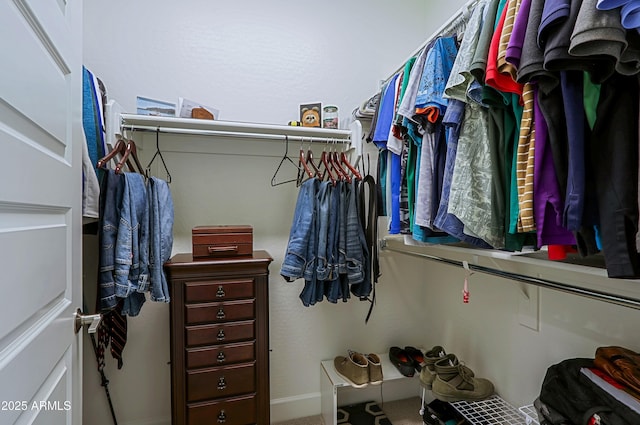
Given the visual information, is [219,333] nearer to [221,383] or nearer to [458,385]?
[221,383]

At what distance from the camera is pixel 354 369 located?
5.42ft

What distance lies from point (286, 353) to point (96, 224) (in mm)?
1235

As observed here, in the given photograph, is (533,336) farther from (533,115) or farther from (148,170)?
(148,170)

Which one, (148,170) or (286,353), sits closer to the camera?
(148,170)

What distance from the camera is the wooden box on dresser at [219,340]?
1.35 m

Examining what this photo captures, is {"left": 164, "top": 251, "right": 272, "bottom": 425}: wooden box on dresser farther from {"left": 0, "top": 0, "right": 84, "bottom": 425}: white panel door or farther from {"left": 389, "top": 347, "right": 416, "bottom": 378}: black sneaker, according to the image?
{"left": 389, "top": 347, "right": 416, "bottom": 378}: black sneaker

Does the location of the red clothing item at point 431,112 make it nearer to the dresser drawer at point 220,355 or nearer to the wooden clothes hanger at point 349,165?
the wooden clothes hanger at point 349,165

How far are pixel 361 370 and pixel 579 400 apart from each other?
0.94 metres

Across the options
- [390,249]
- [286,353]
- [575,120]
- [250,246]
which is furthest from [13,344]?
[390,249]

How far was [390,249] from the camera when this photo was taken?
1.89m

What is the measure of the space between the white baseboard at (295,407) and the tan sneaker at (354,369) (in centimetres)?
28

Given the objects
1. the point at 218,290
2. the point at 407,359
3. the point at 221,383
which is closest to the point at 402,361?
the point at 407,359

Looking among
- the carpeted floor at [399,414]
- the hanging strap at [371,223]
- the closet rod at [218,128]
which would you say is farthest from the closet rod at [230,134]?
the carpeted floor at [399,414]

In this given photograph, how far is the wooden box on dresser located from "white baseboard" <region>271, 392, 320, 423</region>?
386 millimetres
